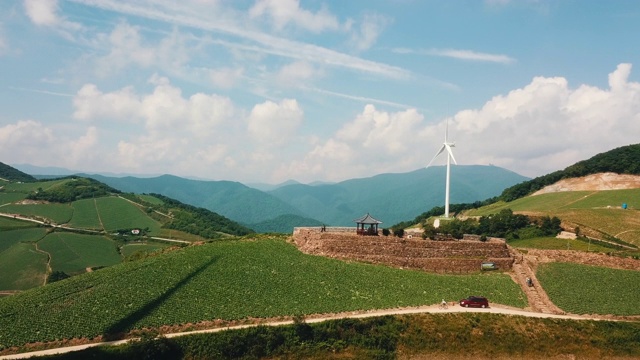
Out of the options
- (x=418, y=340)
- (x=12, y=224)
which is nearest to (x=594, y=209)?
(x=418, y=340)

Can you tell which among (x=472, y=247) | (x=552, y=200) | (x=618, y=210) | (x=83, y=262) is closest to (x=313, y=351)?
(x=472, y=247)

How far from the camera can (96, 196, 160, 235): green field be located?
113 meters

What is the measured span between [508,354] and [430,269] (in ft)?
49.8

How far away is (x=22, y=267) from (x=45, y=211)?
142ft

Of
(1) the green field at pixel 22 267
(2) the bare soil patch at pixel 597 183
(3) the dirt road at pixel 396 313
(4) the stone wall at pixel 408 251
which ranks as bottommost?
(1) the green field at pixel 22 267

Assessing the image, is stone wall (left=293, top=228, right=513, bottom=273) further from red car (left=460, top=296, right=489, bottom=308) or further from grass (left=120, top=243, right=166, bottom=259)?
grass (left=120, top=243, right=166, bottom=259)

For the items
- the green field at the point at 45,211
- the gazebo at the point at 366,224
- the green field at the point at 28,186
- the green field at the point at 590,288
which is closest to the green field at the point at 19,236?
the green field at the point at 45,211

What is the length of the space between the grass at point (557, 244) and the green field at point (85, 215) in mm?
95925

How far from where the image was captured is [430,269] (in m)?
49.8

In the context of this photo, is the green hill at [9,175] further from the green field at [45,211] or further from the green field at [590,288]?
the green field at [590,288]

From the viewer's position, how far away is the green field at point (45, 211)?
109438 millimetres

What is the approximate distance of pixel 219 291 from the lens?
39844mm

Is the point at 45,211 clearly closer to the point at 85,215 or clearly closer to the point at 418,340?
the point at 85,215

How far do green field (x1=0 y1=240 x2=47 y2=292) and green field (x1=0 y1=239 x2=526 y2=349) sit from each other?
34331 mm
